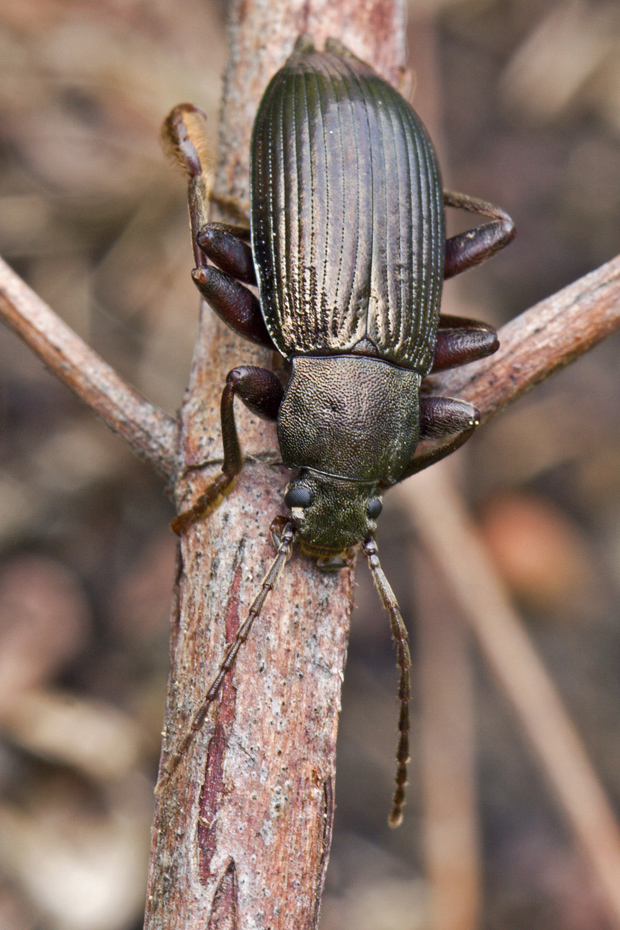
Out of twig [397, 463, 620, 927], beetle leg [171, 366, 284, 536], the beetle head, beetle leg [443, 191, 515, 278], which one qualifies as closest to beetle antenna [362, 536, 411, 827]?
the beetle head

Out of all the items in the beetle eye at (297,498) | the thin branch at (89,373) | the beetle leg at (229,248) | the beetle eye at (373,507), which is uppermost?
the beetle leg at (229,248)

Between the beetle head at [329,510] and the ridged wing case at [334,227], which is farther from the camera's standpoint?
the ridged wing case at [334,227]

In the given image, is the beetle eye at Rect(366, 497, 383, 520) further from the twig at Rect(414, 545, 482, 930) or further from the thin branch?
the twig at Rect(414, 545, 482, 930)

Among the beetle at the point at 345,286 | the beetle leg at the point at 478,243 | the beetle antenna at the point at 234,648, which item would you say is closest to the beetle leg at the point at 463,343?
the beetle at the point at 345,286

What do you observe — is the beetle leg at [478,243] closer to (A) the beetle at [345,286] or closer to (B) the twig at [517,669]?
(A) the beetle at [345,286]

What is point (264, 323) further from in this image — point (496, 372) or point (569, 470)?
point (569, 470)

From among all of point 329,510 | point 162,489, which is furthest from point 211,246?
point 162,489
